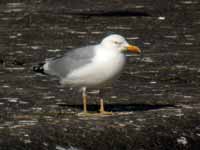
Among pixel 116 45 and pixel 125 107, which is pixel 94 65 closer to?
pixel 116 45

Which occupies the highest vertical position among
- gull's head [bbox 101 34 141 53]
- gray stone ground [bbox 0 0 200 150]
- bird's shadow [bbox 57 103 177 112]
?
gull's head [bbox 101 34 141 53]

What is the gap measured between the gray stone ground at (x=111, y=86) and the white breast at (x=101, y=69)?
0.25 m

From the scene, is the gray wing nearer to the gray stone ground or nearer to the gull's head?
the gull's head

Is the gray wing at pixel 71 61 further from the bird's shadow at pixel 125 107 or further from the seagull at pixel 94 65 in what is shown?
the bird's shadow at pixel 125 107

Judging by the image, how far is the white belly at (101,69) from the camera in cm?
566

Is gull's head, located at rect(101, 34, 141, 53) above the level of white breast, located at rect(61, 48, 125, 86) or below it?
above

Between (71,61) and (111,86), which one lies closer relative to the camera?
(71,61)

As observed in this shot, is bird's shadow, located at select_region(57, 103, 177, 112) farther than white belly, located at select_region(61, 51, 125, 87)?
Yes

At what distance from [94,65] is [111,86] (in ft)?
2.84

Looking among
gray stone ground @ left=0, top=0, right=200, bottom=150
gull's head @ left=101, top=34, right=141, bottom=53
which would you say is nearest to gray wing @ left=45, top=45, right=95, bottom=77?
gull's head @ left=101, top=34, right=141, bottom=53

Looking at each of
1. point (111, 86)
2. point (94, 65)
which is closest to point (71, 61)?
point (94, 65)

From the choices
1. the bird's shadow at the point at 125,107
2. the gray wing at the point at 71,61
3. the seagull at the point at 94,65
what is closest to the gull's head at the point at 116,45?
the seagull at the point at 94,65

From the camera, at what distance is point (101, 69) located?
5.67m

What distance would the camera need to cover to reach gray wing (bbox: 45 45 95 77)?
5762 millimetres
